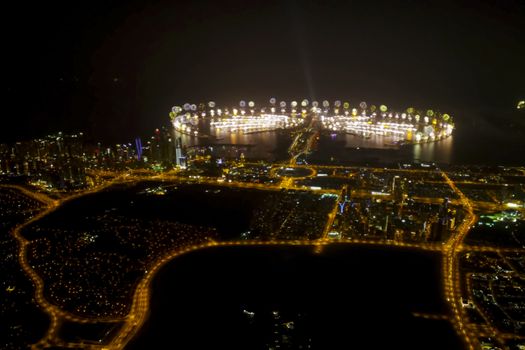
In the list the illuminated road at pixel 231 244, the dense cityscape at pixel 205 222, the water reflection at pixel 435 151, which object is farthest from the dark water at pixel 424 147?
the illuminated road at pixel 231 244

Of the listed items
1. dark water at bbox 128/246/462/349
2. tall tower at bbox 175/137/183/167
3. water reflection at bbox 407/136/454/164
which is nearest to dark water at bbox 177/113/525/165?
water reflection at bbox 407/136/454/164

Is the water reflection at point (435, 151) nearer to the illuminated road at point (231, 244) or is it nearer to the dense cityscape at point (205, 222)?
the dense cityscape at point (205, 222)

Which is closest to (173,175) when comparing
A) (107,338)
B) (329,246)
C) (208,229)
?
(208,229)

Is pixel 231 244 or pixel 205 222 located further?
pixel 205 222

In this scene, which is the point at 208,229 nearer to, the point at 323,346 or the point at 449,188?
the point at 323,346

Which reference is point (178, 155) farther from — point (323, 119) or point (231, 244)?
point (323, 119)

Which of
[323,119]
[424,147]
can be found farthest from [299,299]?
[323,119]

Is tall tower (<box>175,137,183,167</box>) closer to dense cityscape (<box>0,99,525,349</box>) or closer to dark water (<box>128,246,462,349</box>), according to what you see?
dense cityscape (<box>0,99,525,349</box>)
